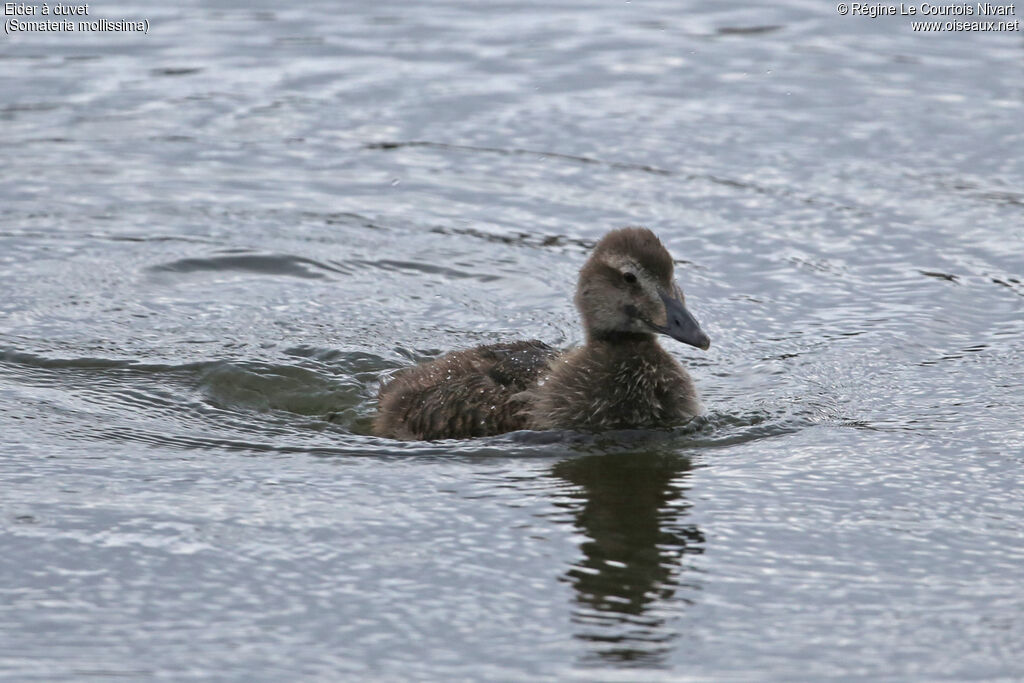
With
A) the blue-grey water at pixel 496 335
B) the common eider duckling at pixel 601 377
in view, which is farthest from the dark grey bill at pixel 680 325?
the blue-grey water at pixel 496 335

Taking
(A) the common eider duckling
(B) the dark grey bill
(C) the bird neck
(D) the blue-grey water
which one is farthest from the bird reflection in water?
(C) the bird neck

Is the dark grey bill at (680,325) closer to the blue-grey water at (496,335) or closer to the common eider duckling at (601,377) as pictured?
the common eider duckling at (601,377)

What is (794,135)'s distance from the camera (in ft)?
43.8

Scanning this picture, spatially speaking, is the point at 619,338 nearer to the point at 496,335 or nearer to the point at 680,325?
the point at 680,325

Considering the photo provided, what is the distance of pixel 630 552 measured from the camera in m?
6.64

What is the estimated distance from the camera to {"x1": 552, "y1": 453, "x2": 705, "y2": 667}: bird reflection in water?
5809 millimetres

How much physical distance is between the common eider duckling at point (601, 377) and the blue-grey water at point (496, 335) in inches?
8.2

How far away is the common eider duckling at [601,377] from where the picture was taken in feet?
26.8

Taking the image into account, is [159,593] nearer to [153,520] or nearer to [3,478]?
[153,520]

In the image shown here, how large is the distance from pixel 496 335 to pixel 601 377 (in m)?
2.03

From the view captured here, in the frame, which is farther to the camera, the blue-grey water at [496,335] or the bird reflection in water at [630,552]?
the blue-grey water at [496,335]

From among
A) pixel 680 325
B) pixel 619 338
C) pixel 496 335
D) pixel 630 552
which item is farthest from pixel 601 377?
pixel 496 335

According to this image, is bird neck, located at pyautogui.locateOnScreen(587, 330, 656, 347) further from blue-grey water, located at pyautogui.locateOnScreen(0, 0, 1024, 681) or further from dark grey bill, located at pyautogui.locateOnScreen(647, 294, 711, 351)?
blue-grey water, located at pyautogui.locateOnScreen(0, 0, 1024, 681)

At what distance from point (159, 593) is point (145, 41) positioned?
1099 cm
